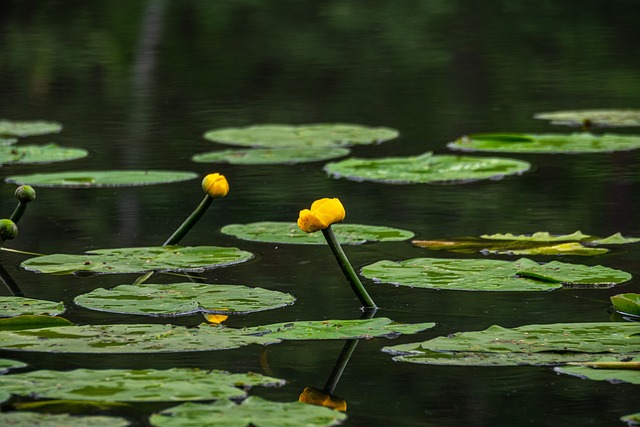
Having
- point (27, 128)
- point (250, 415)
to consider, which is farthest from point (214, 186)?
point (27, 128)

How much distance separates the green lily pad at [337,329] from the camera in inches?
103

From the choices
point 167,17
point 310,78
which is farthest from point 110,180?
point 167,17

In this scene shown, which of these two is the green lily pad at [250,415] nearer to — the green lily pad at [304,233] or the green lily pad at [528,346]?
the green lily pad at [528,346]

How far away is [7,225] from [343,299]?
753 millimetres

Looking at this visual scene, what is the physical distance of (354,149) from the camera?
5.72 meters

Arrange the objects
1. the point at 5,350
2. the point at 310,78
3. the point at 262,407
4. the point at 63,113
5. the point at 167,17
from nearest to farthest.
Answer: the point at 262,407, the point at 5,350, the point at 63,113, the point at 310,78, the point at 167,17

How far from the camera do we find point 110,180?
4785 millimetres

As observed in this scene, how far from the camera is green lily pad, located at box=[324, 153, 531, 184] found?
15.6 ft

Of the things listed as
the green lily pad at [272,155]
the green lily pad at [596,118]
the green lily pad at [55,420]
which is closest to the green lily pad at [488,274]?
the green lily pad at [55,420]

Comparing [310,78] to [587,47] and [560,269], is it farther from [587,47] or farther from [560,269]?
[560,269]

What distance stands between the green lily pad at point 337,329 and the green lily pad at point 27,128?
3.65 m

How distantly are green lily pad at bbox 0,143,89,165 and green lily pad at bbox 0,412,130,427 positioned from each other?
10.8 feet

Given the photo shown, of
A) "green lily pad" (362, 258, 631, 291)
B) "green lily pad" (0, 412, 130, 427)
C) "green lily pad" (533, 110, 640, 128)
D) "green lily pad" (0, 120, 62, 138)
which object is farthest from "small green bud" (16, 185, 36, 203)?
"green lily pad" (533, 110, 640, 128)

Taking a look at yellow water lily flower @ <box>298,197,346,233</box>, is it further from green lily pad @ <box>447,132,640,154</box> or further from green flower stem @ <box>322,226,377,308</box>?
green lily pad @ <box>447,132,640,154</box>
